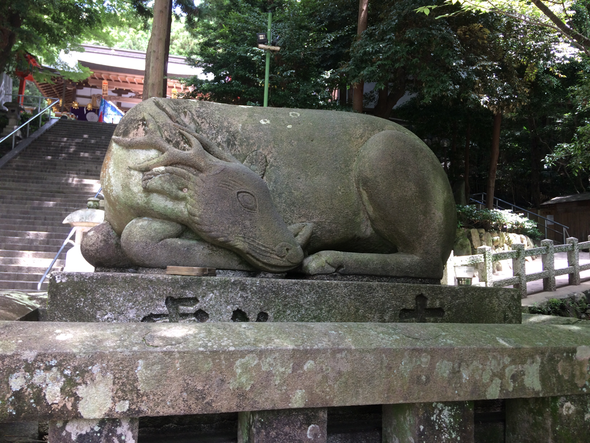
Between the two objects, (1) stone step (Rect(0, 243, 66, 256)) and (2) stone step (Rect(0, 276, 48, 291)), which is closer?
(2) stone step (Rect(0, 276, 48, 291))

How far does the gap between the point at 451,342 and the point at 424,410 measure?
0.29 metres

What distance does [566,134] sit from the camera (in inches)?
714

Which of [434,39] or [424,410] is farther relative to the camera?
[434,39]

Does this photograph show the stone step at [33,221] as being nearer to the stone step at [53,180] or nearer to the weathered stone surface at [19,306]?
the stone step at [53,180]

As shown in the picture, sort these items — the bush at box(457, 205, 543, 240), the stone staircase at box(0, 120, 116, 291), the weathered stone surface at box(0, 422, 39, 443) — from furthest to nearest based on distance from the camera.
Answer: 1. the bush at box(457, 205, 543, 240)
2. the stone staircase at box(0, 120, 116, 291)
3. the weathered stone surface at box(0, 422, 39, 443)

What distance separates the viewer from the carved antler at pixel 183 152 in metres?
2.65

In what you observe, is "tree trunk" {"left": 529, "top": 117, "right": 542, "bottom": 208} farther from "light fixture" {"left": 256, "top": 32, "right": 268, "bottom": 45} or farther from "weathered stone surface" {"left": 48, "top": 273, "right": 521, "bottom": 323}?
"weathered stone surface" {"left": 48, "top": 273, "right": 521, "bottom": 323}

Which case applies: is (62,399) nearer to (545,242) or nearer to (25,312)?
(25,312)

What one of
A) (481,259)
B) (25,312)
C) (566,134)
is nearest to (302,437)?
(25,312)

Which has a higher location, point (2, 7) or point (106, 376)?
point (2, 7)

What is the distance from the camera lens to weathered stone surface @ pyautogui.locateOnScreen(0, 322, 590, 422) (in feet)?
5.07

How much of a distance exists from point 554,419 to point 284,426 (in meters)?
1.19

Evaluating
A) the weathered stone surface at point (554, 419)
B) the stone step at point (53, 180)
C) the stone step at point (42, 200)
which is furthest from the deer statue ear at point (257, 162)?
the stone step at point (53, 180)

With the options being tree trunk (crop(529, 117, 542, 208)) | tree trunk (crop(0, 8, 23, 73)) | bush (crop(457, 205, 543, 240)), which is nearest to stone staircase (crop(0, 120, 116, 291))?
tree trunk (crop(0, 8, 23, 73))
